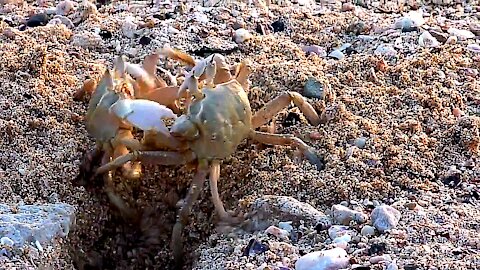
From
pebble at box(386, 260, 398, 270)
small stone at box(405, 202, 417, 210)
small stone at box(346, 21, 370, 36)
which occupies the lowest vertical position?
small stone at box(346, 21, 370, 36)

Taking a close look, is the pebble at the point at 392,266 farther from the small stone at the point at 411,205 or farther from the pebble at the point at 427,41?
the pebble at the point at 427,41

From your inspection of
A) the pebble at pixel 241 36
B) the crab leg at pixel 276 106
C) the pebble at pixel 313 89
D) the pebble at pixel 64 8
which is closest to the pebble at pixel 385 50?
the pebble at pixel 313 89

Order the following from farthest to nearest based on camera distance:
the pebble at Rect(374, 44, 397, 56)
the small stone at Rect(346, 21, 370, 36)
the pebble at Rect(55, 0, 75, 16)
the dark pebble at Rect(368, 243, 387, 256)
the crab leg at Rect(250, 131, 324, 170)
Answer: the pebble at Rect(55, 0, 75, 16) < the small stone at Rect(346, 21, 370, 36) < the pebble at Rect(374, 44, 397, 56) < the crab leg at Rect(250, 131, 324, 170) < the dark pebble at Rect(368, 243, 387, 256)

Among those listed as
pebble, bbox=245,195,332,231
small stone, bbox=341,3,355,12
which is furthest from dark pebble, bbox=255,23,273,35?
pebble, bbox=245,195,332,231

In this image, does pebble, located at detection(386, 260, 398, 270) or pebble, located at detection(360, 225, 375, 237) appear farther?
pebble, located at detection(360, 225, 375, 237)

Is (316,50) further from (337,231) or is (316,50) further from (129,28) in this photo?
(337,231)

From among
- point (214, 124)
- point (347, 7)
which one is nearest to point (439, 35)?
point (347, 7)

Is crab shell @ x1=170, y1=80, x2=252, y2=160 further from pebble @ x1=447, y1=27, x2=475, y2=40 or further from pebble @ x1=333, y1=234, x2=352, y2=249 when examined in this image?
pebble @ x1=447, y1=27, x2=475, y2=40
